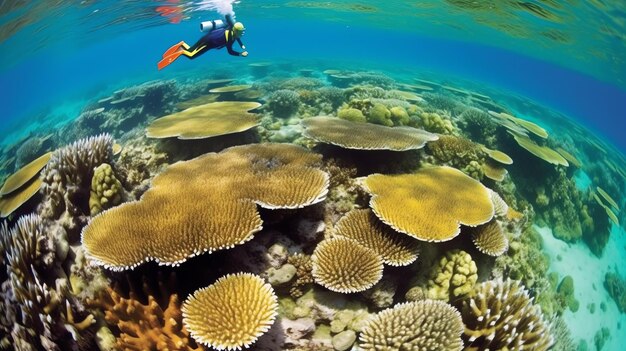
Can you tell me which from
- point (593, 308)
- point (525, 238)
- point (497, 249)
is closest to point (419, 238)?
point (497, 249)

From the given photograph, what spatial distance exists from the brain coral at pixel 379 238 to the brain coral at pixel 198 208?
1.79 feet

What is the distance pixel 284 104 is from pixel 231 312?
7807 millimetres

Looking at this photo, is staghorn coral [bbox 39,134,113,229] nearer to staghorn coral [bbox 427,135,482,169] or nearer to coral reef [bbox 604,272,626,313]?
staghorn coral [bbox 427,135,482,169]

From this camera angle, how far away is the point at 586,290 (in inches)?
316

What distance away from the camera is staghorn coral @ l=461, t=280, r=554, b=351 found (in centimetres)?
359

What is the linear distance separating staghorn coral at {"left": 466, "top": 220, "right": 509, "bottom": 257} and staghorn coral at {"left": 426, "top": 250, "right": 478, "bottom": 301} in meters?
0.33

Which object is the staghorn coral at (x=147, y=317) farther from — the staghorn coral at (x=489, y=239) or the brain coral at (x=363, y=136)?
the staghorn coral at (x=489, y=239)

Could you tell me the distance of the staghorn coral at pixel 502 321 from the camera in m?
3.59

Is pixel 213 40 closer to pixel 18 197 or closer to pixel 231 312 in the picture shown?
pixel 18 197

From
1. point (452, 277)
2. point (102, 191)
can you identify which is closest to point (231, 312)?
point (452, 277)

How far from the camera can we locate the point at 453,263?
419 centimetres

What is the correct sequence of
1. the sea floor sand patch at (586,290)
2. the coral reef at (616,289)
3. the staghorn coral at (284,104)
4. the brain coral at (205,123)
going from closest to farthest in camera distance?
the brain coral at (205,123) < the sea floor sand patch at (586,290) < the coral reef at (616,289) < the staghorn coral at (284,104)

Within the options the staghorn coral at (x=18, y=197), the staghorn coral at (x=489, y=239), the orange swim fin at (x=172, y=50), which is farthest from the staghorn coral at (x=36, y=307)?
the orange swim fin at (x=172, y=50)

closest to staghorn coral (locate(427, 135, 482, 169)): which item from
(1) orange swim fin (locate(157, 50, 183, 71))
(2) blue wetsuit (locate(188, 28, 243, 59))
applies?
(2) blue wetsuit (locate(188, 28, 243, 59))
